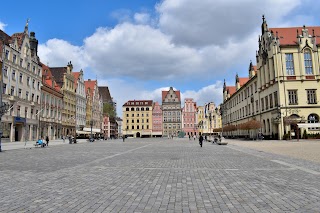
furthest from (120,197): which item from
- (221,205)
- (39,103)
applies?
(39,103)

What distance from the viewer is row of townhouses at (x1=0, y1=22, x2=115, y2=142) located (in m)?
47.2

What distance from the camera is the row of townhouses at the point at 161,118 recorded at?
126 m

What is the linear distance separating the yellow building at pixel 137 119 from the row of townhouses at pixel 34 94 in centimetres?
3950

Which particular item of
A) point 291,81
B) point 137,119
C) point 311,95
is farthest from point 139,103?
point 311,95

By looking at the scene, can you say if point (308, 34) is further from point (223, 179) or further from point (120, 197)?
point (120, 197)

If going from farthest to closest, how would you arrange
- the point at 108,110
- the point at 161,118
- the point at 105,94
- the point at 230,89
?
the point at 105,94 → the point at 108,110 → the point at 161,118 → the point at 230,89

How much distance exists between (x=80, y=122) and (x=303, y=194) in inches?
3340

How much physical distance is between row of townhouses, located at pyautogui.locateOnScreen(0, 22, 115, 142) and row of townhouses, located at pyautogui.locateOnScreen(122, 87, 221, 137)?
40146 mm

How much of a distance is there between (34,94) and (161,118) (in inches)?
3039

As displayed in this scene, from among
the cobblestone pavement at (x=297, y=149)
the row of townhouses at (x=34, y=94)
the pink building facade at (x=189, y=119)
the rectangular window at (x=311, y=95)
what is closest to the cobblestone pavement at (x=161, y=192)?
the cobblestone pavement at (x=297, y=149)

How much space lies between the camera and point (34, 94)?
187 feet

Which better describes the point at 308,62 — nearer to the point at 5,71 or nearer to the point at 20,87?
the point at 5,71

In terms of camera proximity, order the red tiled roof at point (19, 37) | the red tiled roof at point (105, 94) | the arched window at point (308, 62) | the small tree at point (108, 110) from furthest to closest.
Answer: the red tiled roof at point (105, 94) < the small tree at point (108, 110) < the red tiled roof at point (19, 37) < the arched window at point (308, 62)

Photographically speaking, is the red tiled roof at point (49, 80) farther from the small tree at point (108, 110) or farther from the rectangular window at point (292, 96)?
the small tree at point (108, 110)
